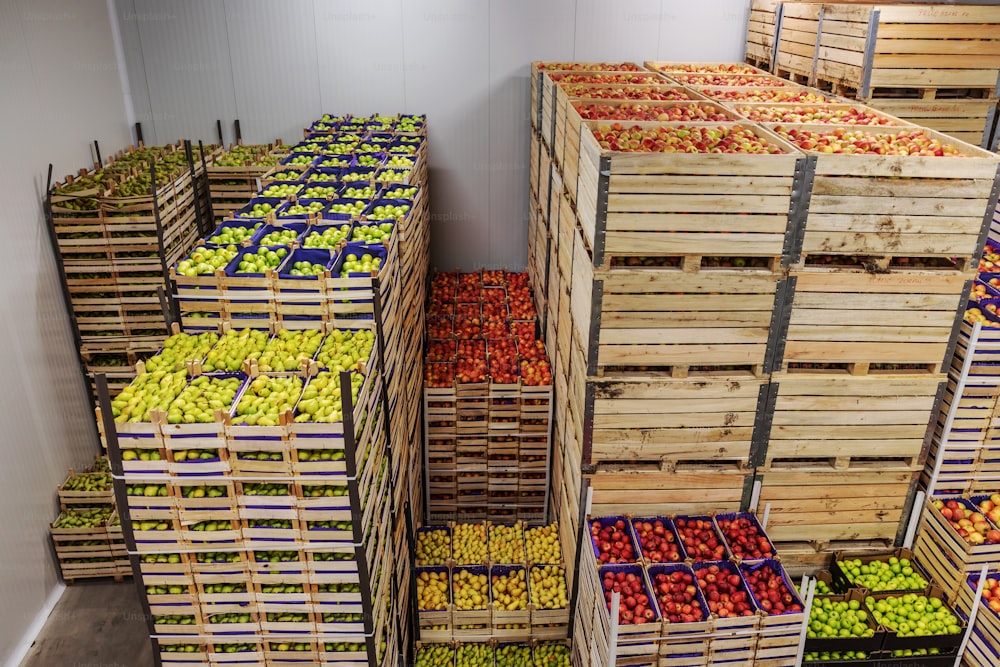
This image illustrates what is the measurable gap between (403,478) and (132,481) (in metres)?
2.66

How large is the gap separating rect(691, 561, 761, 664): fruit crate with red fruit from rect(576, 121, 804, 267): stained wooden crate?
8.05 feet

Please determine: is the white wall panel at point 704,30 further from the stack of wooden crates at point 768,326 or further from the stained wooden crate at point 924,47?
the stack of wooden crates at point 768,326

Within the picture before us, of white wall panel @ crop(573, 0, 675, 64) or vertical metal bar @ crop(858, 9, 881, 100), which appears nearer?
vertical metal bar @ crop(858, 9, 881, 100)

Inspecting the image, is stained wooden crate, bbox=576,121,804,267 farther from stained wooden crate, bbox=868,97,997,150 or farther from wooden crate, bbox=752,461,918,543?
stained wooden crate, bbox=868,97,997,150

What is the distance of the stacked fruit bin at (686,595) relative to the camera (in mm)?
5027

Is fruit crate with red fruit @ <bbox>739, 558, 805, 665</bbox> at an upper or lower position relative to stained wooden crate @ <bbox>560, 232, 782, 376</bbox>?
lower

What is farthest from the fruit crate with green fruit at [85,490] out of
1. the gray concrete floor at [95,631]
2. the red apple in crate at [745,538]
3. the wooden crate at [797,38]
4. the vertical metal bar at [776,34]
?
the vertical metal bar at [776,34]

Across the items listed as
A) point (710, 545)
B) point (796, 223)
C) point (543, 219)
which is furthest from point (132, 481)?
point (543, 219)

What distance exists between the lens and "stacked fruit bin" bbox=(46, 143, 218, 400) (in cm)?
795

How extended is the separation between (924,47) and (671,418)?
501 cm

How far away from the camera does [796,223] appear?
5.11 m

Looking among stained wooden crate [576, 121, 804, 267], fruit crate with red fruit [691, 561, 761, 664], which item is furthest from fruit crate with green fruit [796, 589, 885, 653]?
stained wooden crate [576, 121, 804, 267]

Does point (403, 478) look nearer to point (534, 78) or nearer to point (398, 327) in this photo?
point (398, 327)

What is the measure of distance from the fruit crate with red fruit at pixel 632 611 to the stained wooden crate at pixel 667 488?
2.10 feet
